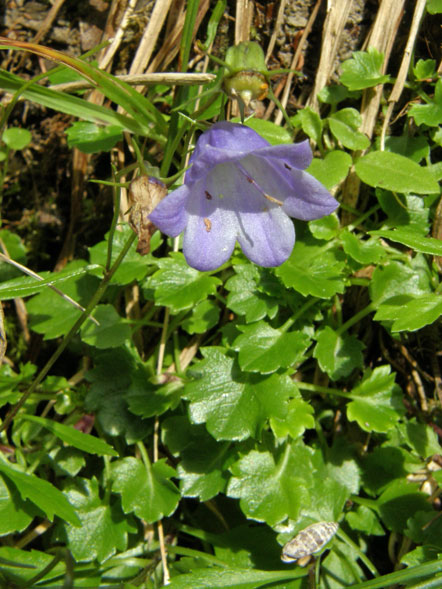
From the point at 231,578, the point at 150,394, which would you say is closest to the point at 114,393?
the point at 150,394

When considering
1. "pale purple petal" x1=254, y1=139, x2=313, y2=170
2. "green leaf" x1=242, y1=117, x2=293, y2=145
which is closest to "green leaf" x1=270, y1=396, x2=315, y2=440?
"pale purple petal" x1=254, y1=139, x2=313, y2=170

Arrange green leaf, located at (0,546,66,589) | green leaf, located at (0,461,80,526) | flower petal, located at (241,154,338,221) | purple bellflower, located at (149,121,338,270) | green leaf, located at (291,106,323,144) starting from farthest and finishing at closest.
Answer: green leaf, located at (291,106,323,144)
green leaf, located at (0,546,66,589)
green leaf, located at (0,461,80,526)
flower petal, located at (241,154,338,221)
purple bellflower, located at (149,121,338,270)

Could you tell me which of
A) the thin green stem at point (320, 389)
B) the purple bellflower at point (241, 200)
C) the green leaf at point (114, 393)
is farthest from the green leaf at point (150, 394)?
the purple bellflower at point (241, 200)

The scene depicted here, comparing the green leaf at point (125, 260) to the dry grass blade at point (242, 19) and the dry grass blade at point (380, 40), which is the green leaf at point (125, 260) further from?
the dry grass blade at point (380, 40)

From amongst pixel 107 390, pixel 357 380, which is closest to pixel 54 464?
pixel 107 390

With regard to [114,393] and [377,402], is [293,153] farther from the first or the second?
[114,393]

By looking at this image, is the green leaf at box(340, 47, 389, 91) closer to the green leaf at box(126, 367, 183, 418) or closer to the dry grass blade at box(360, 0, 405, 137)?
the dry grass blade at box(360, 0, 405, 137)
